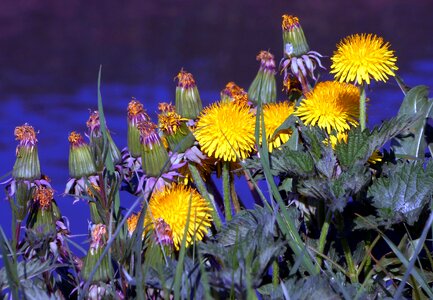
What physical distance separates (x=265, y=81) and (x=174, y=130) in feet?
0.47

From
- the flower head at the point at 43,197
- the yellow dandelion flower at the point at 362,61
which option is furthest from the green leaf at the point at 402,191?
the flower head at the point at 43,197

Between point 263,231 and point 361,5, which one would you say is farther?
point 361,5

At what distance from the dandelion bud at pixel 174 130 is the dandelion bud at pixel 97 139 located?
0.06m

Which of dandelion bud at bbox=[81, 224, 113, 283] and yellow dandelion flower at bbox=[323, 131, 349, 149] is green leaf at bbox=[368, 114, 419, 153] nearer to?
yellow dandelion flower at bbox=[323, 131, 349, 149]

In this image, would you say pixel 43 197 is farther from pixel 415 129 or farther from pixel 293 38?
pixel 415 129

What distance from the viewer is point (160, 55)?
278 centimetres

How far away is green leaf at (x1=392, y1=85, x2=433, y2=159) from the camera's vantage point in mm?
1010

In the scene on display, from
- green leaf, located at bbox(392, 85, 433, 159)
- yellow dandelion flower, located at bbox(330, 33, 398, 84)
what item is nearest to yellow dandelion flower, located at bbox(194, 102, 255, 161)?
yellow dandelion flower, located at bbox(330, 33, 398, 84)

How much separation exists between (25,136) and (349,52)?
1.16ft

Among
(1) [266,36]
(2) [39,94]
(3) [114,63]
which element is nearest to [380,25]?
(1) [266,36]

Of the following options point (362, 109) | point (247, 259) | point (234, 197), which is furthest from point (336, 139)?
point (247, 259)

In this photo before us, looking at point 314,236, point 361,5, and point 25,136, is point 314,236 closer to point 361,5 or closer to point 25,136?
point 25,136

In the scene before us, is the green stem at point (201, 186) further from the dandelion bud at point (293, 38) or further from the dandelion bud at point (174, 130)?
the dandelion bud at point (293, 38)

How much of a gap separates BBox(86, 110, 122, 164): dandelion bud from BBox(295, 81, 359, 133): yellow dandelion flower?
0.20m
